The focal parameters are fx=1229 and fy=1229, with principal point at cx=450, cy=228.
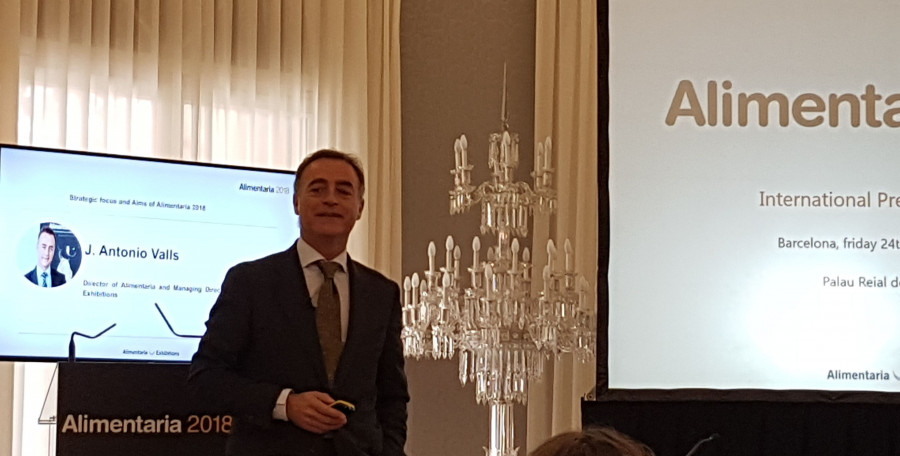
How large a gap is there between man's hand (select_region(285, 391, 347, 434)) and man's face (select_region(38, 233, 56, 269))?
4.54ft

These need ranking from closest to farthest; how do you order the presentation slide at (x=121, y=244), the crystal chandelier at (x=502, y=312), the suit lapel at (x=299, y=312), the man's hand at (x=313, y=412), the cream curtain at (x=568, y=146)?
the man's hand at (x=313, y=412), the suit lapel at (x=299, y=312), the presentation slide at (x=121, y=244), the crystal chandelier at (x=502, y=312), the cream curtain at (x=568, y=146)

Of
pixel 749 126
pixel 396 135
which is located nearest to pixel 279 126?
pixel 396 135

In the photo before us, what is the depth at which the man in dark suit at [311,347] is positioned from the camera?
8.55 ft

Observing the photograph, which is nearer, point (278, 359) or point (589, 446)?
point (589, 446)

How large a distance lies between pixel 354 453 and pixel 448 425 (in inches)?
108

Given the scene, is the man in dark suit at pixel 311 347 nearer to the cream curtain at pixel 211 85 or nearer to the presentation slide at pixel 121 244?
the presentation slide at pixel 121 244

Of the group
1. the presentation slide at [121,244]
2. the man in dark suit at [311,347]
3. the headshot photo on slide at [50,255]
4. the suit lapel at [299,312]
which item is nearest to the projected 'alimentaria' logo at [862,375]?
the man in dark suit at [311,347]

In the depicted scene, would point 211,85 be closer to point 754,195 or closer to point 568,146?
point 568,146

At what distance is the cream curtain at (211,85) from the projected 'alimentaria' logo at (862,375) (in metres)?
2.00

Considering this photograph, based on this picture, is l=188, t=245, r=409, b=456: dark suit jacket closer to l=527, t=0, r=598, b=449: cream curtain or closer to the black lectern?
the black lectern

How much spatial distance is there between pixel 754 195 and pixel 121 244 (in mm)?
2017

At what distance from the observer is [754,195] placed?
4000 mm

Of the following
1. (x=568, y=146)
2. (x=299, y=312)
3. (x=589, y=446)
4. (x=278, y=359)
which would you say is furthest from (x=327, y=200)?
(x=568, y=146)

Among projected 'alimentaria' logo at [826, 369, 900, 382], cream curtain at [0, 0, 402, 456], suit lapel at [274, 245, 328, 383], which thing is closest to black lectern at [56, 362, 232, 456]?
suit lapel at [274, 245, 328, 383]
